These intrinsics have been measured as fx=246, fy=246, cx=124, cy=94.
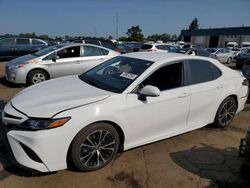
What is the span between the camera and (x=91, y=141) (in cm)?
310

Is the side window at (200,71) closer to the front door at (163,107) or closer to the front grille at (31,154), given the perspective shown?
the front door at (163,107)

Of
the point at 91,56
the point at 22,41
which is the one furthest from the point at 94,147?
the point at 22,41

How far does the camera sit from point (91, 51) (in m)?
8.58

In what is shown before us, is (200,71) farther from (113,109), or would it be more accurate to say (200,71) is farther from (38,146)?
(38,146)

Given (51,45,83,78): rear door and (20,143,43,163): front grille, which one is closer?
(20,143,43,163): front grille

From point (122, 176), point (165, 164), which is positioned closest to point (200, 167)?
point (165, 164)

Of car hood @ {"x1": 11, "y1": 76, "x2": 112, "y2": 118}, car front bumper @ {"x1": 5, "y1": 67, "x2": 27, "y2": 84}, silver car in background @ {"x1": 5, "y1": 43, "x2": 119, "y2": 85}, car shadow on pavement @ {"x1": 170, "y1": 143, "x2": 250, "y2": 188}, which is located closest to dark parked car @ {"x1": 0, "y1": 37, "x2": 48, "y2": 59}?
silver car in background @ {"x1": 5, "y1": 43, "x2": 119, "y2": 85}

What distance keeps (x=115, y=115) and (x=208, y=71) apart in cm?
210

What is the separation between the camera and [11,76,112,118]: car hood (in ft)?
9.59

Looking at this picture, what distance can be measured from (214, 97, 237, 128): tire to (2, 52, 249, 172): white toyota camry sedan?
0.02m

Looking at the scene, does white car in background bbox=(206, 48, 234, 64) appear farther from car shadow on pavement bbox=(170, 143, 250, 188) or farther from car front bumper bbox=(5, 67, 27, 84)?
car shadow on pavement bbox=(170, 143, 250, 188)

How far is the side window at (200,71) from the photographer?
405 cm

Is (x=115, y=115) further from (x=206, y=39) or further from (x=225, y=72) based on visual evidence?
(x=206, y=39)

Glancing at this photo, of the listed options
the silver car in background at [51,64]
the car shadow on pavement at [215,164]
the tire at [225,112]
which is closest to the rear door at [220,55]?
the silver car in background at [51,64]
